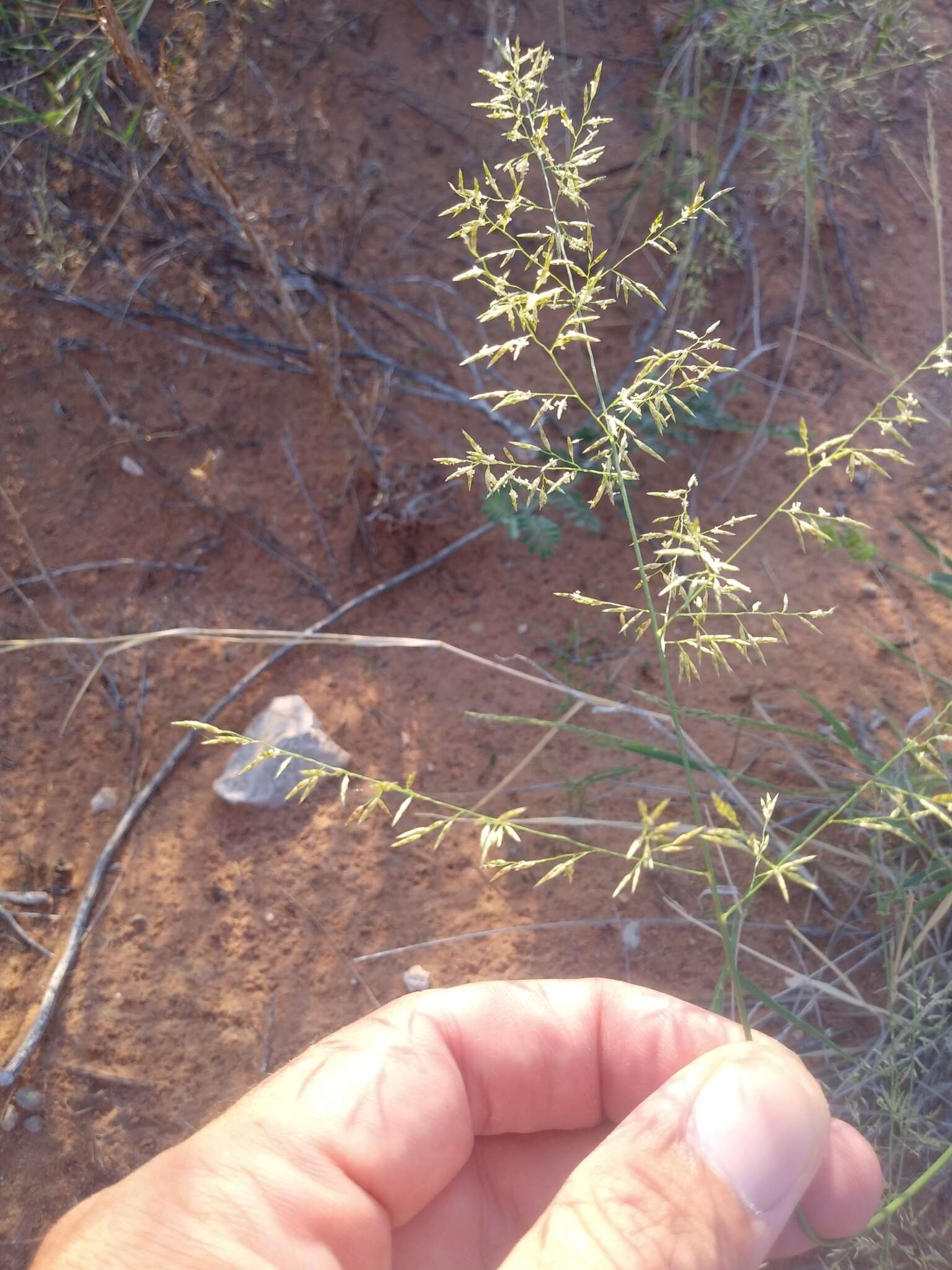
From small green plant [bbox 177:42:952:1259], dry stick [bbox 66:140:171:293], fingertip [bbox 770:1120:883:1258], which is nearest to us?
small green plant [bbox 177:42:952:1259]

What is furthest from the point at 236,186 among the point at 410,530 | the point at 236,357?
the point at 410,530

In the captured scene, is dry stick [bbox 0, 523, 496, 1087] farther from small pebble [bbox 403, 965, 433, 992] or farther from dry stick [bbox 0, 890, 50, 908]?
small pebble [bbox 403, 965, 433, 992]

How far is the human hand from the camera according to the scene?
1.14m

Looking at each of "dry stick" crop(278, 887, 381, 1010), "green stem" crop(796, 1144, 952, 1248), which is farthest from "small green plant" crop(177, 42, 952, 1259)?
"dry stick" crop(278, 887, 381, 1010)

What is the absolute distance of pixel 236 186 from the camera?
272cm

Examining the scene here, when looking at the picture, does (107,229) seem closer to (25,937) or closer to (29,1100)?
(25,937)

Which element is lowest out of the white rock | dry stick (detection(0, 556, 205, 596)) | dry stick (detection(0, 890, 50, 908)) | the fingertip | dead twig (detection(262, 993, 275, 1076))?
dead twig (detection(262, 993, 275, 1076))

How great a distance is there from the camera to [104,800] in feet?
6.94

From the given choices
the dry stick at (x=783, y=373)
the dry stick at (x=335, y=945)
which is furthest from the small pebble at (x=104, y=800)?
the dry stick at (x=783, y=373)

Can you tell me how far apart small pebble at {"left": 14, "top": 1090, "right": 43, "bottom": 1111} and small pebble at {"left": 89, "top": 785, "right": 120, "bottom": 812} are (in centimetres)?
58

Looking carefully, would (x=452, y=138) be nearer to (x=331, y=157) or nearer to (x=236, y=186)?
(x=331, y=157)

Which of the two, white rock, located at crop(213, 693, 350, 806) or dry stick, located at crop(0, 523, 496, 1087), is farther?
white rock, located at crop(213, 693, 350, 806)

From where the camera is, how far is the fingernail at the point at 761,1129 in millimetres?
1170

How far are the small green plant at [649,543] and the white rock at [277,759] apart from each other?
90 mm
